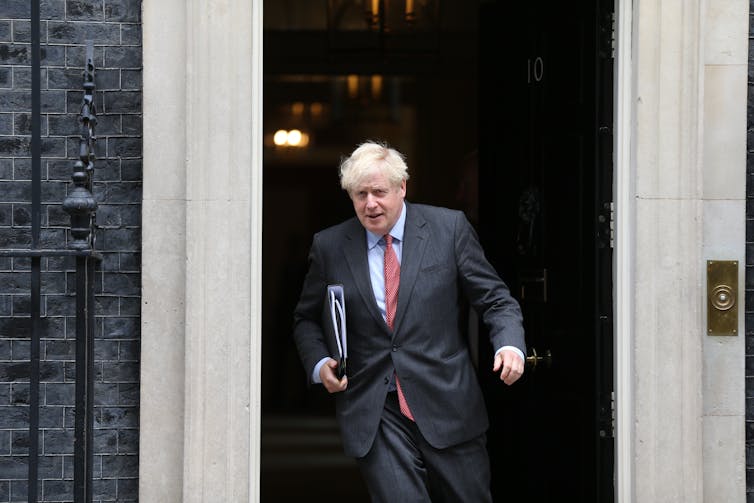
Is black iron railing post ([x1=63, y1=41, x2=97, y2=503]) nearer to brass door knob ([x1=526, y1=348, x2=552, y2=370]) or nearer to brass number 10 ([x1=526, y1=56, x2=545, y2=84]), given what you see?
brass door knob ([x1=526, y1=348, x2=552, y2=370])

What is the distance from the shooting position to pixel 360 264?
5.20 metres

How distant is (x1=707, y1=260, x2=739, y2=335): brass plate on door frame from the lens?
552 centimetres

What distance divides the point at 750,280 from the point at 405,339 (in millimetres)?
1625

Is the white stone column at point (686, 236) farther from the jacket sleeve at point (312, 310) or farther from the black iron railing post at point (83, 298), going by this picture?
the black iron railing post at point (83, 298)

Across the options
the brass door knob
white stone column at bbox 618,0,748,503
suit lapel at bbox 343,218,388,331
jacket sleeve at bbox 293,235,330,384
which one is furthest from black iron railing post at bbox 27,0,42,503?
white stone column at bbox 618,0,748,503

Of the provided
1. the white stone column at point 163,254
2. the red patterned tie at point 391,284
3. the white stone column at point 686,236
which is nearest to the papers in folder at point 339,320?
the red patterned tie at point 391,284

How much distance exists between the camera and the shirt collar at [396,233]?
5230 mm

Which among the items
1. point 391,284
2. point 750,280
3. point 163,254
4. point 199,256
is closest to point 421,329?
point 391,284

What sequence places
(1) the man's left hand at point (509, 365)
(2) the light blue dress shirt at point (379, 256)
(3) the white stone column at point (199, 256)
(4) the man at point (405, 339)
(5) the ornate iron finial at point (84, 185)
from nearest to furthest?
1. (1) the man's left hand at point (509, 365)
2. (5) the ornate iron finial at point (84, 185)
3. (4) the man at point (405, 339)
4. (2) the light blue dress shirt at point (379, 256)
5. (3) the white stone column at point (199, 256)

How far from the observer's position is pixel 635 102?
217 inches

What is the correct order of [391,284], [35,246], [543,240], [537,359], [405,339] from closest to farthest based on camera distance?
1. [35,246]
2. [405,339]
3. [391,284]
4. [537,359]
5. [543,240]

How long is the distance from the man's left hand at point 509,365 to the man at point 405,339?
6cm

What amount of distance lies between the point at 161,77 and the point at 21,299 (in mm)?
1122

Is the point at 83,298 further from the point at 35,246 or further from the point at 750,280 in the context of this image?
the point at 750,280
